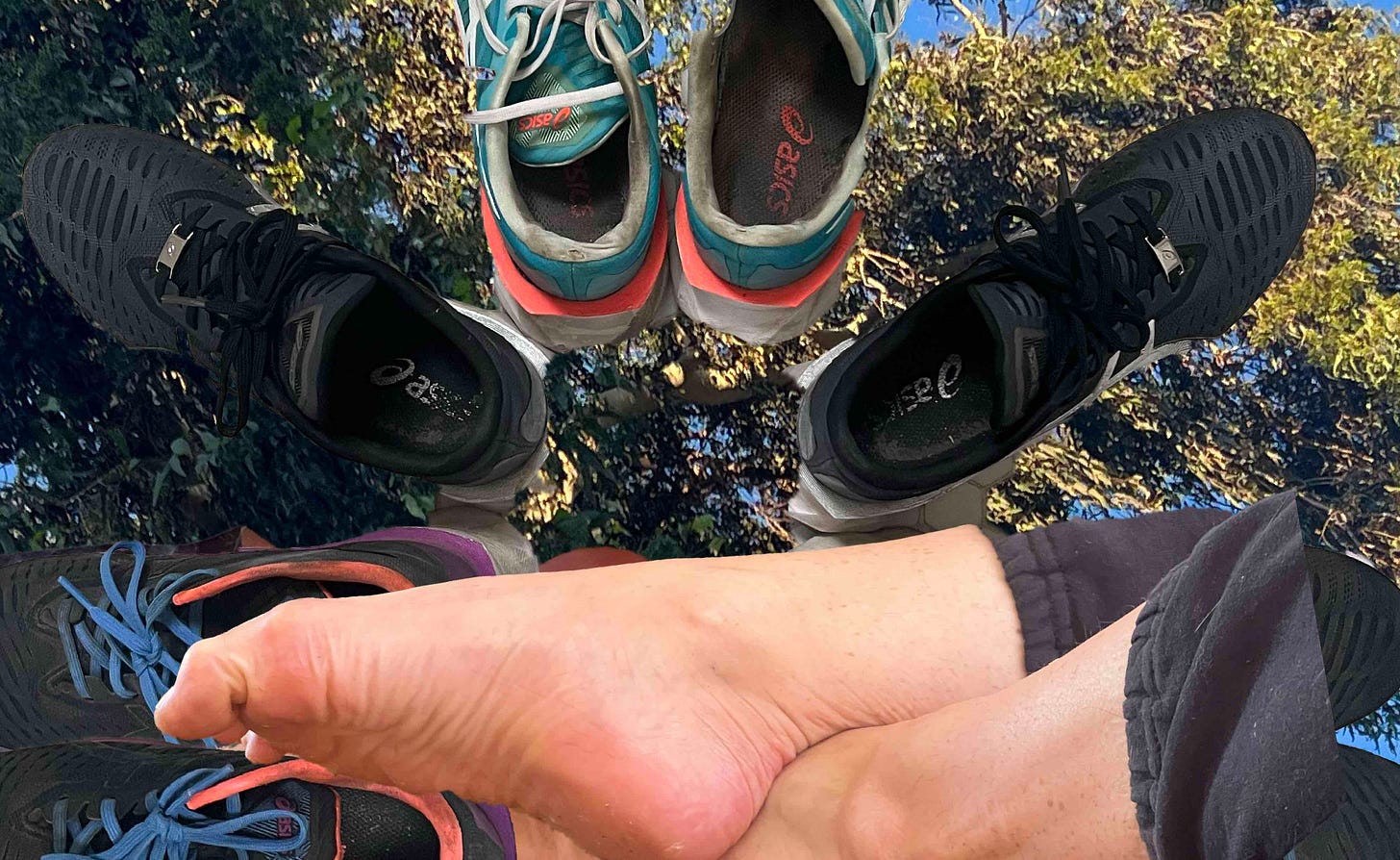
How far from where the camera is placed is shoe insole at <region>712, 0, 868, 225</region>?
0.78 m

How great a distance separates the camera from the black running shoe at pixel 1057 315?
0.68 metres

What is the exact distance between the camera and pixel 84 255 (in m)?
0.82

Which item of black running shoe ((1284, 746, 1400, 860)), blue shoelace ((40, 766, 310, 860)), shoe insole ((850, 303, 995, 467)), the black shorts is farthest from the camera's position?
shoe insole ((850, 303, 995, 467))

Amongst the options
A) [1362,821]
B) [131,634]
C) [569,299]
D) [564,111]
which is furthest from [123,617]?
[1362,821]

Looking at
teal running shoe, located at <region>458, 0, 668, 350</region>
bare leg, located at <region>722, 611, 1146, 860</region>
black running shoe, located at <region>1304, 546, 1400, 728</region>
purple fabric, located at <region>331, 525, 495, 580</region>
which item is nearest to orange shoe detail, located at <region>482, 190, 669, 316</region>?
teal running shoe, located at <region>458, 0, 668, 350</region>

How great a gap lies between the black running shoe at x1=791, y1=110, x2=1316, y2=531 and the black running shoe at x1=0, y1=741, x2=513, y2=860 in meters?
0.38

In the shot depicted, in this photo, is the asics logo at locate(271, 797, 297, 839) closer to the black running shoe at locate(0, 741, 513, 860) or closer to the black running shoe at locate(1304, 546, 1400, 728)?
the black running shoe at locate(0, 741, 513, 860)

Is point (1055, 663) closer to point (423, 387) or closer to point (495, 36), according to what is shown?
point (423, 387)

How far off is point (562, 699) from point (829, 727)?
0.14m

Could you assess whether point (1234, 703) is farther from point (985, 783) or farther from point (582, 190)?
point (582, 190)

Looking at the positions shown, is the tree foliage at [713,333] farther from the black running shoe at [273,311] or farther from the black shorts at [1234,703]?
the black shorts at [1234,703]

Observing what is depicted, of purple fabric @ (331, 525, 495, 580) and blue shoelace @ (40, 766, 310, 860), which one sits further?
purple fabric @ (331, 525, 495, 580)

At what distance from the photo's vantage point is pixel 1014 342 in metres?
0.66

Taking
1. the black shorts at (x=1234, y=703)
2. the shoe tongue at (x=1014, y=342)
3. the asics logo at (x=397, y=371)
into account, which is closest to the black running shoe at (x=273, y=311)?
the asics logo at (x=397, y=371)
